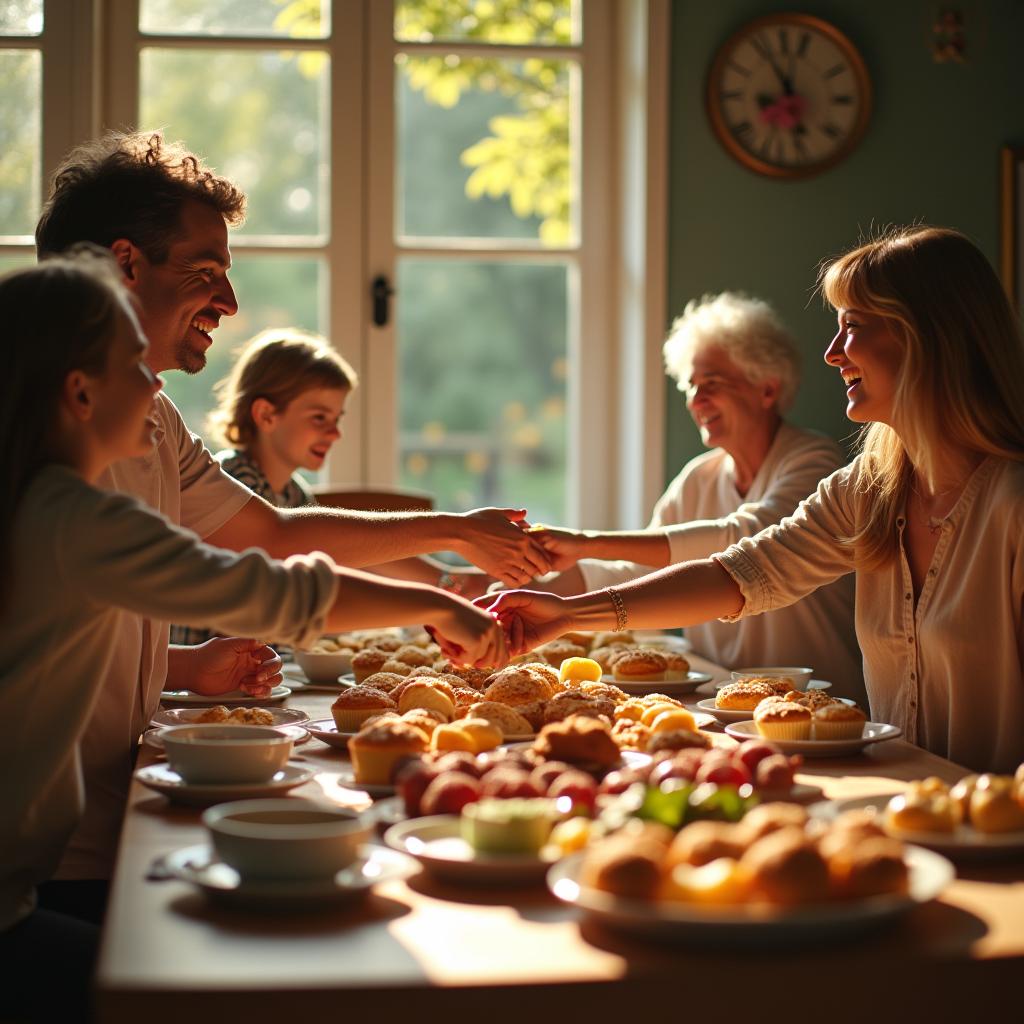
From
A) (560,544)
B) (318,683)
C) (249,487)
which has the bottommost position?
(318,683)

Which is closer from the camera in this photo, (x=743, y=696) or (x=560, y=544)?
(x=743, y=696)

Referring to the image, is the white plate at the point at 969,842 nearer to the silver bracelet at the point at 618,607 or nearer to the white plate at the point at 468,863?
the white plate at the point at 468,863

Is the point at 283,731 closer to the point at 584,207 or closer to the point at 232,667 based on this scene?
the point at 232,667

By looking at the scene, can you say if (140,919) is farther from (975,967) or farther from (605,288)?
(605,288)

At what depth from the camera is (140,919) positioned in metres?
1.12

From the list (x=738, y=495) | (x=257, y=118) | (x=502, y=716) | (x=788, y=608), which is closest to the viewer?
(x=502, y=716)

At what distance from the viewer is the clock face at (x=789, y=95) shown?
13.5 ft

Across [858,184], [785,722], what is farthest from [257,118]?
[785,722]

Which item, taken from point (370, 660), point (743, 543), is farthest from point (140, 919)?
point (743, 543)

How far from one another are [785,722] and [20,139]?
337cm

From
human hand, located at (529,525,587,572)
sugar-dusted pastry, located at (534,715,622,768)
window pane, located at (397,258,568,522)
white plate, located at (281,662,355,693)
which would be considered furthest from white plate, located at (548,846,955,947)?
window pane, located at (397,258,568,522)

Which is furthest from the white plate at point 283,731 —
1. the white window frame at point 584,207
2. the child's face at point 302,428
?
the white window frame at point 584,207

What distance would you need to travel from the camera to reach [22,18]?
4137 millimetres

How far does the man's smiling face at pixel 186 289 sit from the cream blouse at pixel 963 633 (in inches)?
48.2
